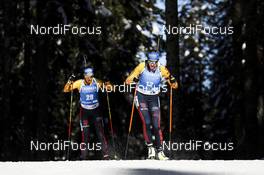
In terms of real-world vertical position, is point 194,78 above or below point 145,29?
below

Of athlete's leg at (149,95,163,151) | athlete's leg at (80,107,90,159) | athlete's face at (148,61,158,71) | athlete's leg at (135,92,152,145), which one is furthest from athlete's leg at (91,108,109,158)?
athlete's face at (148,61,158,71)

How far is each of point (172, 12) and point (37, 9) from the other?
20.2 ft

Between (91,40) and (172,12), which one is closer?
(172,12)

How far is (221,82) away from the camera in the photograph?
72.6 feet

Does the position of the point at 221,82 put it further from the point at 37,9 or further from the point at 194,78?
the point at 37,9

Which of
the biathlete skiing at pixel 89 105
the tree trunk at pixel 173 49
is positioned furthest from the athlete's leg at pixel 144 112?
the tree trunk at pixel 173 49

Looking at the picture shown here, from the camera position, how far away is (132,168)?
22.8 ft

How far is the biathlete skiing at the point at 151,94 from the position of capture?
9656 mm

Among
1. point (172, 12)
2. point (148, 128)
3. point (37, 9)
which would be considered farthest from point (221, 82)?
point (148, 128)

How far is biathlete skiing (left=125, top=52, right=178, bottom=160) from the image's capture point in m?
9.66

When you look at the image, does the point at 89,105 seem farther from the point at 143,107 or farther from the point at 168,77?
the point at 168,77

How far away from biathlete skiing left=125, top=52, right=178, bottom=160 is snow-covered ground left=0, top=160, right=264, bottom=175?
2196 mm

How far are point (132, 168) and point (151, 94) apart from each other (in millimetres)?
2890

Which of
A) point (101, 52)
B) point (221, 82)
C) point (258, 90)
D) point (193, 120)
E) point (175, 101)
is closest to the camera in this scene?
point (175, 101)
